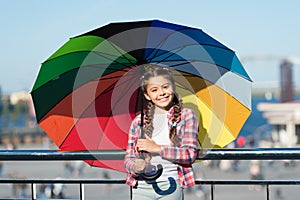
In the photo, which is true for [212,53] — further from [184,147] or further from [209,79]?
[184,147]

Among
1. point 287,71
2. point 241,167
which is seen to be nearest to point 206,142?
point 241,167

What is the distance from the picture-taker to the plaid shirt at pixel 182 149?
2.80 meters

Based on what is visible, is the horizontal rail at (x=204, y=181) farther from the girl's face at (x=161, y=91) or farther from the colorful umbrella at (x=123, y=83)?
the girl's face at (x=161, y=91)

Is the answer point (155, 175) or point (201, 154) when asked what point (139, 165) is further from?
point (201, 154)

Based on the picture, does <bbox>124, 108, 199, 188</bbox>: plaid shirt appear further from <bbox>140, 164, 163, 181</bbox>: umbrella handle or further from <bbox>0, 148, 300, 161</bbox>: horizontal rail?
<bbox>0, 148, 300, 161</bbox>: horizontal rail

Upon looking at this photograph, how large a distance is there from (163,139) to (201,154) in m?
0.55

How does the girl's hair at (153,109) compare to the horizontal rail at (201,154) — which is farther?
the horizontal rail at (201,154)

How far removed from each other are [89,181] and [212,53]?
125cm

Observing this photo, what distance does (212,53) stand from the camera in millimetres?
3561

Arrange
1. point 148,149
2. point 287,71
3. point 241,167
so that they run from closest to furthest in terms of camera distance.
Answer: point 148,149, point 241,167, point 287,71

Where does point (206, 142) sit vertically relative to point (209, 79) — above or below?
below

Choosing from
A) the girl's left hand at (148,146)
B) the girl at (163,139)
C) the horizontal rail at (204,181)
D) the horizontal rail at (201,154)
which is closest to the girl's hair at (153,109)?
the girl at (163,139)

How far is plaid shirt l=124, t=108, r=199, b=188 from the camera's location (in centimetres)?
280

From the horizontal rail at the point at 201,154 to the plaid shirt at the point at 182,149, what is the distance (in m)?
0.40
